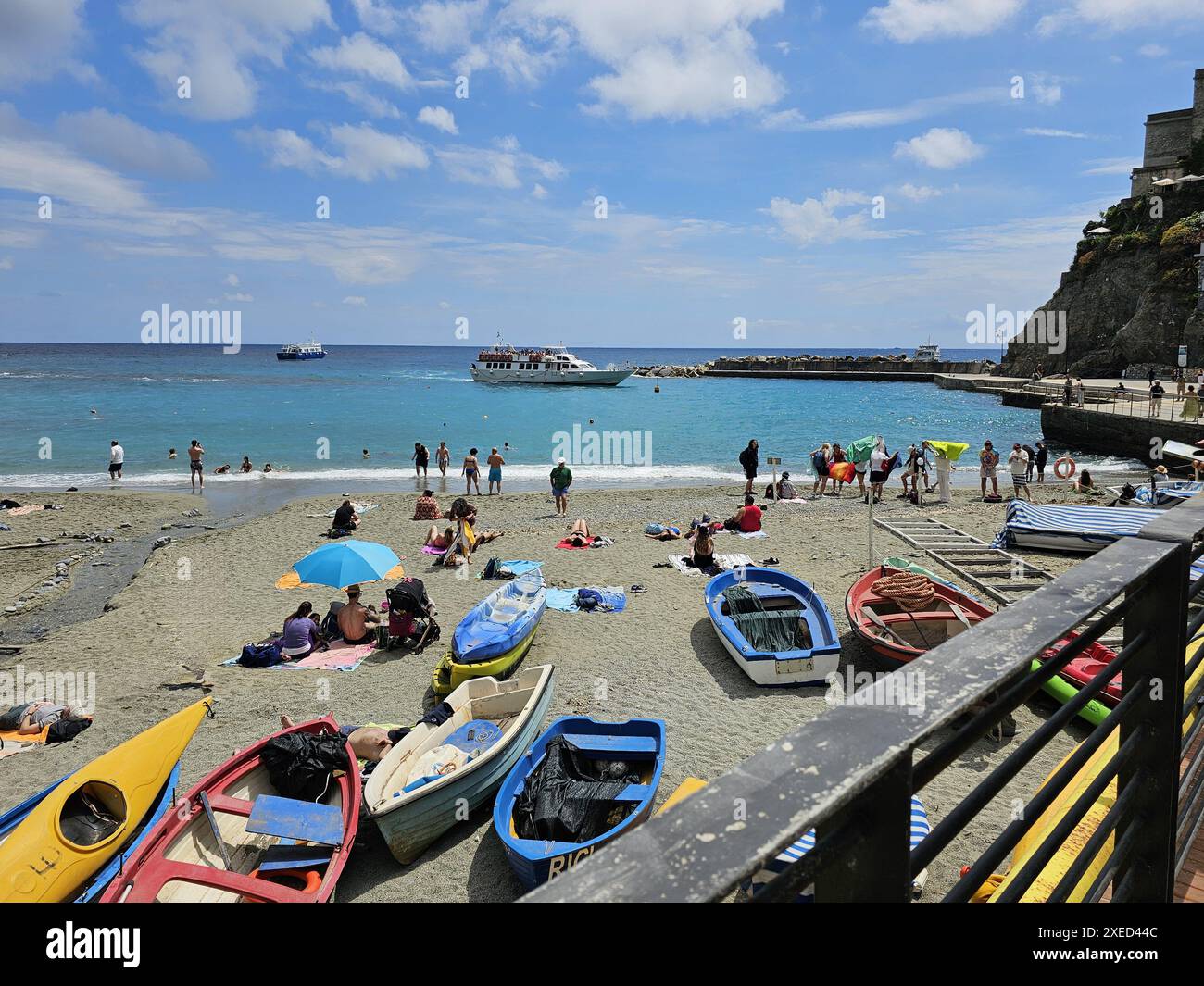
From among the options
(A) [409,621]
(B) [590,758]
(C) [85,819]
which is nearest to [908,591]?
(B) [590,758]

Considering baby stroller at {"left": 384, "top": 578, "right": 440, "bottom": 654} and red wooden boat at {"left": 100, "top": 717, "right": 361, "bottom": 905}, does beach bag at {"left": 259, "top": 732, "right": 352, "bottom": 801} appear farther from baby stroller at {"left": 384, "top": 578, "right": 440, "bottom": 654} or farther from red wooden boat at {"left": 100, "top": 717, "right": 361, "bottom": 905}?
baby stroller at {"left": 384, "top": 578, "right": 440, "bottom": 654}

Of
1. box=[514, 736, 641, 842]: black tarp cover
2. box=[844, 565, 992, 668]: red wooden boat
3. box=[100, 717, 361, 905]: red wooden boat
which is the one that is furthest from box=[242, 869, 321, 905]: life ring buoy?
box=[844, 565, 992, 668]: red wooden boat

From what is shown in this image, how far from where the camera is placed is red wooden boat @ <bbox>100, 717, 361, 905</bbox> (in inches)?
243

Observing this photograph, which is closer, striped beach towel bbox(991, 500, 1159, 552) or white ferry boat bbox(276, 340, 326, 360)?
striped beach towel bbox(991, 500, 1159, 552)

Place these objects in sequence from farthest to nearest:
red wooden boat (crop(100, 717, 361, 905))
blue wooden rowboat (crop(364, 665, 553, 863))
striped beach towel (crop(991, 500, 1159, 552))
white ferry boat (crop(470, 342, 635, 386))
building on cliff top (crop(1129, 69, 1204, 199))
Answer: white ferry boat (crop(470, 342, 635, 386)), building on cliff top (crop(1129, 69, 1204, 199)), striped beach towel (crop(991, 500, 1159, 552)), blue wooden rowboat (crop(364, 665, 553, 863)), red wooden boat (crop(100, 717, 361, 905))

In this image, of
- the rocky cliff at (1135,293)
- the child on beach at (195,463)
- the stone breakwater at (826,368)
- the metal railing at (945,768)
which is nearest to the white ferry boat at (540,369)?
the stone breakwater at (826,368)

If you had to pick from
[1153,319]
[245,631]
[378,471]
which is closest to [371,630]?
[245,631]

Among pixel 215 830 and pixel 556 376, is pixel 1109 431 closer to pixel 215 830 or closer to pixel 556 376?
pixel 215 830

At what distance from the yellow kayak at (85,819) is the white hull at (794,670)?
23.1ft

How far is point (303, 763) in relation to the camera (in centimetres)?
771

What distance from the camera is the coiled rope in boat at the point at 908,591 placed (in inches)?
463

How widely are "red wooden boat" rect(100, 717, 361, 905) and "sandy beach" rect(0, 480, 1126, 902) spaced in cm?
61

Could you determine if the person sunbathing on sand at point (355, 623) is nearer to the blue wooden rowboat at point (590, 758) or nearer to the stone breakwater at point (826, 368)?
the blue wooden rowboat at point (590, 758)
